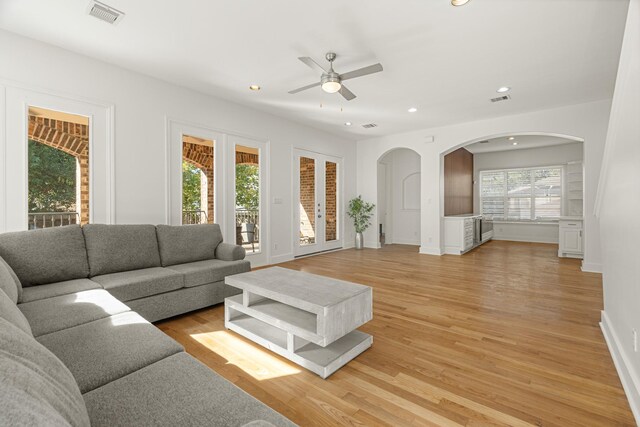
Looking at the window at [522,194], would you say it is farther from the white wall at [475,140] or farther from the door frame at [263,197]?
the door frame at [263,197]

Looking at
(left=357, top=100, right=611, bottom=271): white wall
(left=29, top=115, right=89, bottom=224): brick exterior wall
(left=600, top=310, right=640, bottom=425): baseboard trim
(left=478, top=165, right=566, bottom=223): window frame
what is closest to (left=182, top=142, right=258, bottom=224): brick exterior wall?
(left=29, top=115, right=89, bottom=224): brick exterior wall

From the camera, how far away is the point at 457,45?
3.27m

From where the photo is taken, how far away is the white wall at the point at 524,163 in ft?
27.8

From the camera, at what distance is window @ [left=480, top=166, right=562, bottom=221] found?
868cm

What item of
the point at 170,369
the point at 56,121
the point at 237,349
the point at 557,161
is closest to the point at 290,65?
the point at 56,121

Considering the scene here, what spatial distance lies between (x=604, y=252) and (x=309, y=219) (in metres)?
4.88

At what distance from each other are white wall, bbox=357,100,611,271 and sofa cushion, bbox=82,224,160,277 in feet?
18.1

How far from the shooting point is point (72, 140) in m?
3.49

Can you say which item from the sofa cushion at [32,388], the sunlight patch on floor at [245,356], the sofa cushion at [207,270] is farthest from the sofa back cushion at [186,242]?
the sofa cushion at [32,388]

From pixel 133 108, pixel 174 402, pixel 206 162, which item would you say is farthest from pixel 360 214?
pixel 174 402

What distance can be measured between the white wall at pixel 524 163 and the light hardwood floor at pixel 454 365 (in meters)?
5.52

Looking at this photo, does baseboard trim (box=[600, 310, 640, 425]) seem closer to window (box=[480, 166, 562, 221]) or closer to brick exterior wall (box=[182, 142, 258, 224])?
brick exterior wall (box=[182, 142, 258, 224])

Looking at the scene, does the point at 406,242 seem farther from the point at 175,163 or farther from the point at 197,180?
the point at 175,163

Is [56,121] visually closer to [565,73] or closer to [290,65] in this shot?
[290,65]
